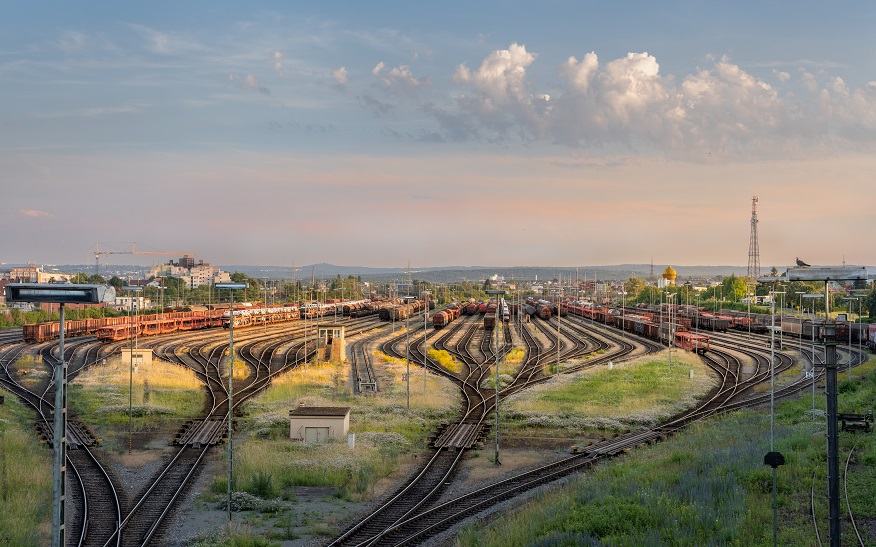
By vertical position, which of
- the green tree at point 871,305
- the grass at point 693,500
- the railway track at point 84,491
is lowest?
the railway track at point 84,491

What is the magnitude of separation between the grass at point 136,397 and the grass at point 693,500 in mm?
19974

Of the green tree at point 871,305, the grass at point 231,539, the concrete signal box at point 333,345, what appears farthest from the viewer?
the green tree at point 871,305

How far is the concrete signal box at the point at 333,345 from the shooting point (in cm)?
6153

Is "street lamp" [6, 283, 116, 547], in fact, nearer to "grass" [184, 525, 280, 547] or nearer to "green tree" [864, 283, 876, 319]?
"grass" [184, 525, 280, 547]

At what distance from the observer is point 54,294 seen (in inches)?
559

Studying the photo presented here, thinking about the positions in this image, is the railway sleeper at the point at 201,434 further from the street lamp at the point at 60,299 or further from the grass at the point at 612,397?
the street lamp at the point at 60,299

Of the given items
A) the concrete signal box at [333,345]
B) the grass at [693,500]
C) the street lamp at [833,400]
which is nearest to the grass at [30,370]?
the concrete signal box at [333,345]

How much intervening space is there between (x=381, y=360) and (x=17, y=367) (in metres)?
27.2

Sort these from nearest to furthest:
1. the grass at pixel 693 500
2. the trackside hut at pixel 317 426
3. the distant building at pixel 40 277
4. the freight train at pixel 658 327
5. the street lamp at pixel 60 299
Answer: the street lamp at pixel 60 299 → the grass at pixel 693 500 → the trackside hut at pixel 317 426 → the freight train at pixel 658 327 → the distant building at pixel 40 277

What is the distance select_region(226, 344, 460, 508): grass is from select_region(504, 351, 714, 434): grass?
4.70 m

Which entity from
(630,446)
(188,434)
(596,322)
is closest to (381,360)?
(188,434)

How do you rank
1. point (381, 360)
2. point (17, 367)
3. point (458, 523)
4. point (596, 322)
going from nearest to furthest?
point (458, 523)
point (17, 367)
point (381, 360)
point (596, 322)

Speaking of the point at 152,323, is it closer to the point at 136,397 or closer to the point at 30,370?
the point at 30,370

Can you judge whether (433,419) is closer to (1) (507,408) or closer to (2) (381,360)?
(1) (507,408)
